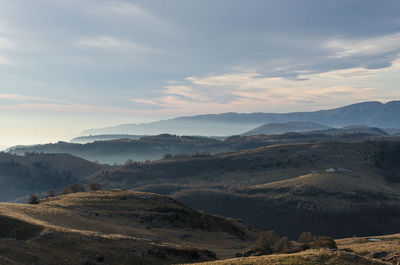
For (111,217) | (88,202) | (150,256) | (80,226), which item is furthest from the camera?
(88,202)

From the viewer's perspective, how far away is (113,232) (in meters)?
77.3

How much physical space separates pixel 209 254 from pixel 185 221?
49720 millimetres

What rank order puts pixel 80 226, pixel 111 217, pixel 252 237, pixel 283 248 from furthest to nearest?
pixel 252 237 < pixel 111 217 < pixel 80 226 < pixel 283 248

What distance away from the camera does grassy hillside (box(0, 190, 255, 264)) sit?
51344 millimetres

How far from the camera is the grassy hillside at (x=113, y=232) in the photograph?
51.3m

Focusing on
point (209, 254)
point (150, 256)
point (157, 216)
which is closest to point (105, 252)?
point (150, 256)

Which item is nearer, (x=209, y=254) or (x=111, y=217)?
(x=209, y=254)

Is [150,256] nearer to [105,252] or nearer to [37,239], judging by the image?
[105,252]

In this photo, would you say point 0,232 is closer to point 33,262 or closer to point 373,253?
point 33,262

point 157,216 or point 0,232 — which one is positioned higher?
point 0,232

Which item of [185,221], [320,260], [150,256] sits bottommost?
[185,221]

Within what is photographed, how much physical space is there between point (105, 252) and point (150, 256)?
7.17 m

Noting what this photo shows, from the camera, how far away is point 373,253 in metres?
68.9

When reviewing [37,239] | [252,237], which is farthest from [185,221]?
[37,239]
